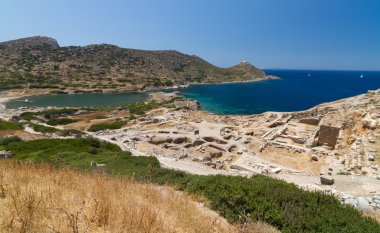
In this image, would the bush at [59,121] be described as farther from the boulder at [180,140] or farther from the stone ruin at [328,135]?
the stone ruin at [328,135]

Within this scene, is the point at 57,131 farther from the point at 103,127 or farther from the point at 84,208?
the point at 84,208

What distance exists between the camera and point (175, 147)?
26.8m

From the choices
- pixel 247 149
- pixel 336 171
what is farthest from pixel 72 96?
pixel 336 171

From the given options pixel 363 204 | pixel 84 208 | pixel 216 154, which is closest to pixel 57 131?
pixel 216 154

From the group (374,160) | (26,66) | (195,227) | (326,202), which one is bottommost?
(374,160)

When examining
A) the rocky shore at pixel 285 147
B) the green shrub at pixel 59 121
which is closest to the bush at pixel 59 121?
the green shrub at pixel 59 121

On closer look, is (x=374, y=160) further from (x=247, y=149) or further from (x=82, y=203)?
(x=82, y=203)

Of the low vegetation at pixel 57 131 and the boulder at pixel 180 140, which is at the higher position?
the low vegetation at pixel 57 131

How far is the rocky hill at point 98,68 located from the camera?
9662cm

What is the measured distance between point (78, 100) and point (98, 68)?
46929 millimetres

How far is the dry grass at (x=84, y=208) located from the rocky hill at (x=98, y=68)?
93.9 metres

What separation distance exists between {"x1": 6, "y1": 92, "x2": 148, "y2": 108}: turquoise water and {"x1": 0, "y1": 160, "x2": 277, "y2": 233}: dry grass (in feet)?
215

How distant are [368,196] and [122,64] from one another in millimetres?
125756

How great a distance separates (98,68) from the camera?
116562 millimetres
